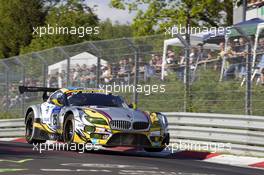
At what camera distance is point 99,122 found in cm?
1352

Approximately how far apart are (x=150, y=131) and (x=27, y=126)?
12.6 ft

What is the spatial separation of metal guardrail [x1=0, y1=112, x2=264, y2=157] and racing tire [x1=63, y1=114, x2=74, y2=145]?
275 cm

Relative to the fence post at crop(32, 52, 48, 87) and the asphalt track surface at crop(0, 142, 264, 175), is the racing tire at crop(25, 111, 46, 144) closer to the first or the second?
the asphalt track surface at crop(0, 142, 264, 175)

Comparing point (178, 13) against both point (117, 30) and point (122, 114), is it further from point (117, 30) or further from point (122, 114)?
point (117, 30)

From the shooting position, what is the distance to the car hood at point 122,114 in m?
13.6

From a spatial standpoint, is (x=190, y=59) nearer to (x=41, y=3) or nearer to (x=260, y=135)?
(x=260, y=135)

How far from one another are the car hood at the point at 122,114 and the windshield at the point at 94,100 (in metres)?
0.76

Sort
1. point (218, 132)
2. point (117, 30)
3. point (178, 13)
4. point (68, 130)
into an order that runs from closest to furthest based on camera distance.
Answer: point (68, 130), point (218, 132), point (178, 13), point (117, 30)

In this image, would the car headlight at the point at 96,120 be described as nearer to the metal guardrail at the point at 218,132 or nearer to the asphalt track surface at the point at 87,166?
the asphalt track surface at the point at 87,166

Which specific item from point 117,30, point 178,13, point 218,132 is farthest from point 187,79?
point 117,30

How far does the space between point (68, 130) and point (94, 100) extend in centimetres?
102

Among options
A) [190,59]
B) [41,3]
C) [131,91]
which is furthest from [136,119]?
Answer: [41,3]

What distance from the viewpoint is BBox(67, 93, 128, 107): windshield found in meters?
14.8

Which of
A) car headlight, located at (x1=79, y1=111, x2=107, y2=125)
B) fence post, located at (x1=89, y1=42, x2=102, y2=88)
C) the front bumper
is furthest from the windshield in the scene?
fence post, located at (x1=89, y1=42, x2=102, y2=88)
